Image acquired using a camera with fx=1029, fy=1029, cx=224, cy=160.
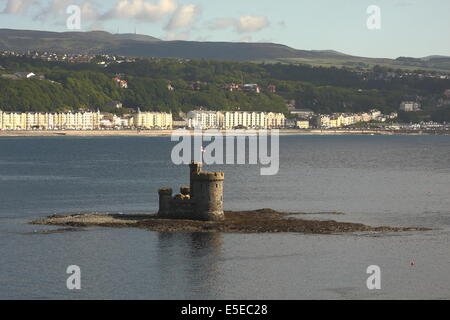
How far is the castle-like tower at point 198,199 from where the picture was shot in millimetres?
73000

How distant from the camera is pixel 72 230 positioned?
73.0 m

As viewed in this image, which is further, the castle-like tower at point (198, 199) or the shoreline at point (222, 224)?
the castle-like tower at point (198, 199)

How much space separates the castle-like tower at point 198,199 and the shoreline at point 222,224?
78cm

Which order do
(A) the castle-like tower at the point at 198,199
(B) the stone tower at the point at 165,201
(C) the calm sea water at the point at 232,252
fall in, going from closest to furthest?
(C) the calm sea water at the point at 232,252 → (A) the castle-like tower at the point at 198,199 → (B) the stone tower at the point at 165,201

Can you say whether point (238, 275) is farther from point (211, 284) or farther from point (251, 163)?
point (251, 163)

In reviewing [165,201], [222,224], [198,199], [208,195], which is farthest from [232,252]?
[165,201]

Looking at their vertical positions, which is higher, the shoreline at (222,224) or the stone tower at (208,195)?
the stone tower at (208,195)

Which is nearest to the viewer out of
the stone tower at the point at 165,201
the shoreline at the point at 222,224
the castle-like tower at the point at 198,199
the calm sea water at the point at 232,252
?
the calm sea water at the point at 232,252

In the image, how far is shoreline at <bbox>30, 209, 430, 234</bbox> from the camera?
239ft

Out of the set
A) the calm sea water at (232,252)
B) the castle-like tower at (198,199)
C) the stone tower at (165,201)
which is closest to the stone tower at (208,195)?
the castle-like tower at (198,199)

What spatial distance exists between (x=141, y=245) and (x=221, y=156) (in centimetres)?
12649

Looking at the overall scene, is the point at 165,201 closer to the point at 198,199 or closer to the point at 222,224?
the point at 198,199

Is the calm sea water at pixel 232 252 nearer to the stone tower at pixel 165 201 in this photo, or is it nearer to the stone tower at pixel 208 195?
the stone tower at pixel 208 195

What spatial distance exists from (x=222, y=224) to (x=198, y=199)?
100 inches
